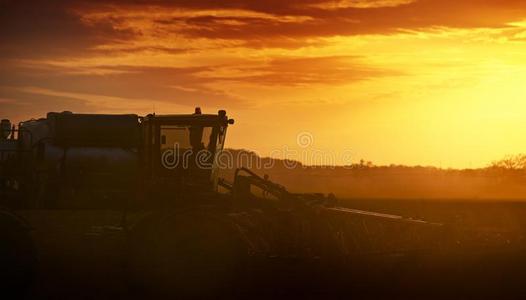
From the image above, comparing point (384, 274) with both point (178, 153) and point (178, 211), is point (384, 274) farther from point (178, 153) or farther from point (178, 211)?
point (178, 153)

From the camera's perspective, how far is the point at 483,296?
476 inches

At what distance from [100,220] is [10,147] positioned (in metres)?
2.37

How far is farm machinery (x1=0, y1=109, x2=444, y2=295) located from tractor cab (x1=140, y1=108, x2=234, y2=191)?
18 mm

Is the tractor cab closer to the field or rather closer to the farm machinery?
the farm machinery

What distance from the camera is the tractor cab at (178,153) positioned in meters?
12.6

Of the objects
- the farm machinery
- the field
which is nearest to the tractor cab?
the farm machinery

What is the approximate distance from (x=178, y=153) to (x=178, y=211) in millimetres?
1693

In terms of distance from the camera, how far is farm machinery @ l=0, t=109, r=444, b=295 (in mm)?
11250

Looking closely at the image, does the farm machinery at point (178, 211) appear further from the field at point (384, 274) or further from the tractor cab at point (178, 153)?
the field at point (384, 274)

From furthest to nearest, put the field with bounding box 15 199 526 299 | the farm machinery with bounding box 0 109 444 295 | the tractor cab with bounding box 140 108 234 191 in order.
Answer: the tractor cab with bounding box 140 108 234 191 < the field with bounding box 15 199 526 299 < the farm machinery with bounding box 0 109 444 295

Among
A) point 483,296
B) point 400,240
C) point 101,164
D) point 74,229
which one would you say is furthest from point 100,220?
point 483,296

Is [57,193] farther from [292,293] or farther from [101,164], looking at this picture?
[292,293]

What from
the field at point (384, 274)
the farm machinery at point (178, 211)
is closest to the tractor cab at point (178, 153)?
the farm machinery at point (178, 211)

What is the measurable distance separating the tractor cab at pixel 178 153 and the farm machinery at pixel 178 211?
0.7 inches
